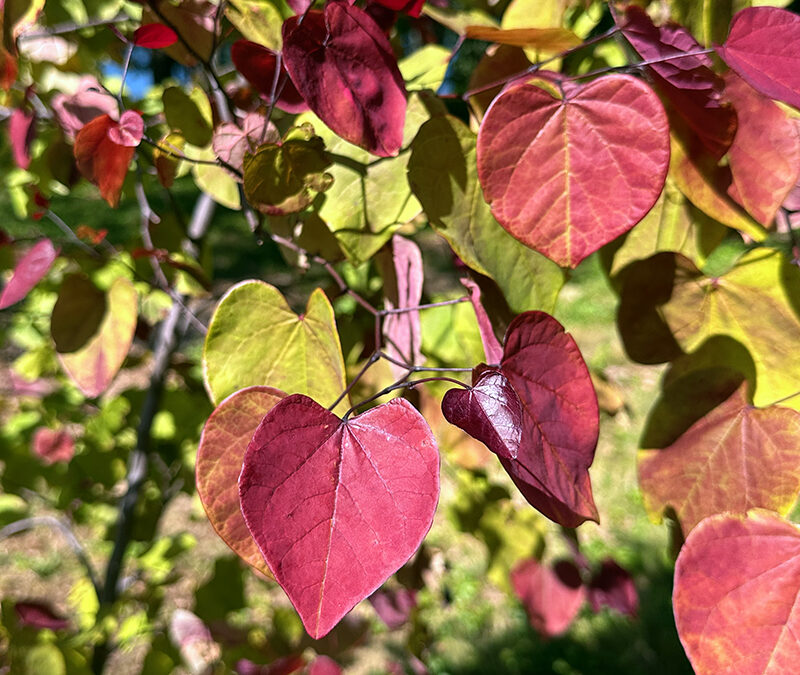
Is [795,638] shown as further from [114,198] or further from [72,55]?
[72,55]

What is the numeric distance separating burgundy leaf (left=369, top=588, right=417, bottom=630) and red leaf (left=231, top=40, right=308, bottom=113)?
685mm

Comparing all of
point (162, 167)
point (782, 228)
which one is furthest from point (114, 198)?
point (782, 228)

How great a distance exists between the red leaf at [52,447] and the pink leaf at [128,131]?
1.06 metres

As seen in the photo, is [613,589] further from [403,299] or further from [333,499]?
[333,499]

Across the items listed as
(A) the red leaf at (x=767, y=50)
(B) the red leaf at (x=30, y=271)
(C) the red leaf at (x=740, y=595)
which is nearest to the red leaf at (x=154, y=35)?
(B) the red leaf at (x=30, y=271)

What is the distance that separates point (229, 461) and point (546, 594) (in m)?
0.78

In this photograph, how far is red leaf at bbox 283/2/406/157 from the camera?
1.27ft

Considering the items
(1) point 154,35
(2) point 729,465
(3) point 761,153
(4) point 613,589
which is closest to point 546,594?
(4) point 613,589

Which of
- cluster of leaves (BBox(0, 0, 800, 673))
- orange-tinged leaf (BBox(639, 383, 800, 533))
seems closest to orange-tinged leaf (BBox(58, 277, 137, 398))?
cluster of leaves (BBox(0, 0, 800, 673))

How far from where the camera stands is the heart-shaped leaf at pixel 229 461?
15.1 inches

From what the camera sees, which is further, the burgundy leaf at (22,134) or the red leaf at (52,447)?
the red leaf at (52,447)

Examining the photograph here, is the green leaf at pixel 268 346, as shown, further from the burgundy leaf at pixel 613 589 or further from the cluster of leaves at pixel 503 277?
the burgundy leaf at pixel 613 589

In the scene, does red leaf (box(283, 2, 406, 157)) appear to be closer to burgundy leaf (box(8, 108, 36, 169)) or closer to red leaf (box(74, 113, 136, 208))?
red leaf (box(74, 113, 136, 208))

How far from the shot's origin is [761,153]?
1.42 feet
